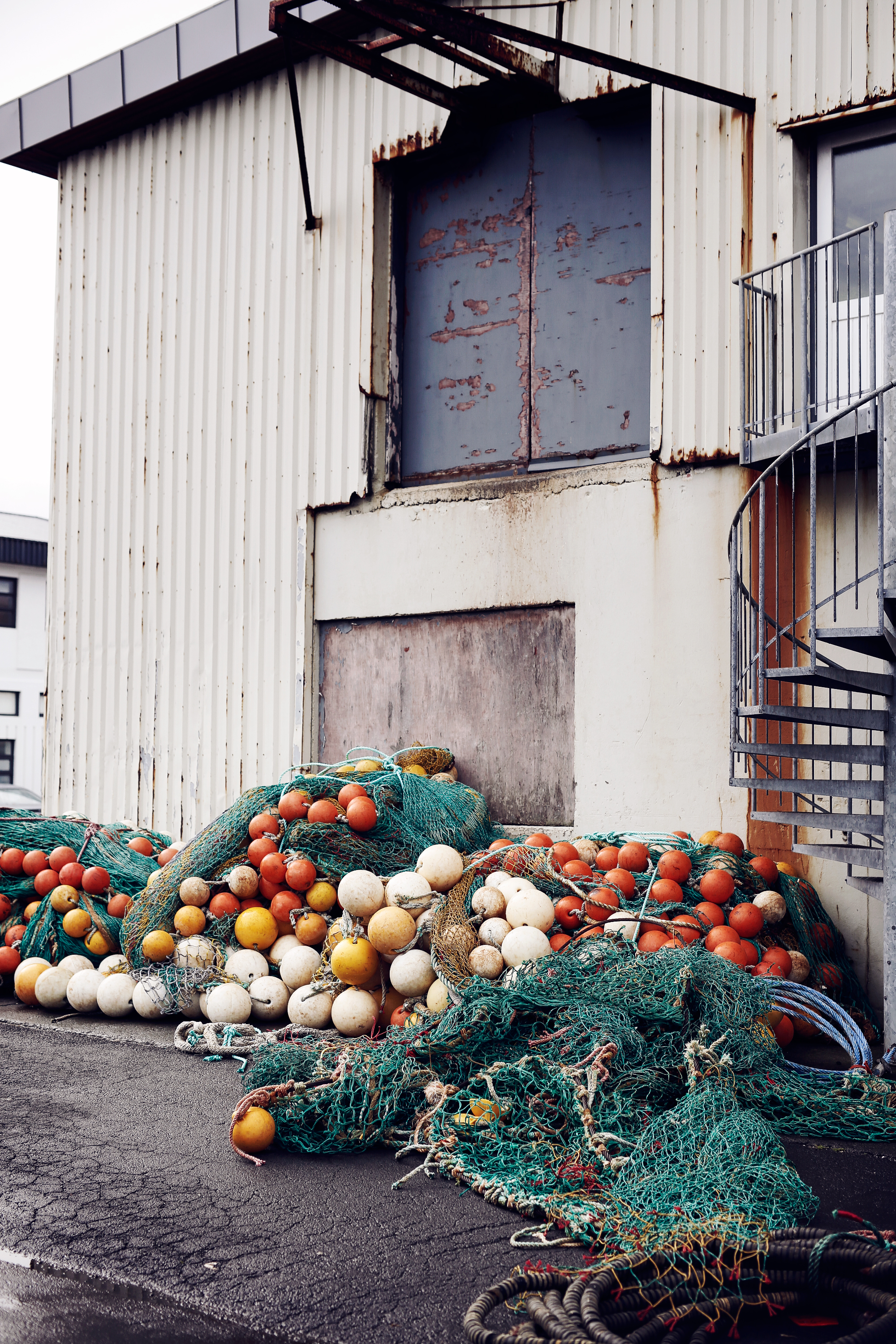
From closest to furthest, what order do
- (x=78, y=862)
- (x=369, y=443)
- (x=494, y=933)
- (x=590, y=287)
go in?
(x=494, y=933)
(x=78, y=862)
(x=590, y=287)
(x=369, y=443)

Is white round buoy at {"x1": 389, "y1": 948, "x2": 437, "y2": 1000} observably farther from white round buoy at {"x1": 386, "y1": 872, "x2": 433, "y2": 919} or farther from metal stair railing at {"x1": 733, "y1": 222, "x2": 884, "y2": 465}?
metal stair railing at {"x1": 733, "y1": 222, "x2": 884, "y2": 465}

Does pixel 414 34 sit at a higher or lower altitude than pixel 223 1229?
higher

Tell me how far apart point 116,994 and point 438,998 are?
2.52m

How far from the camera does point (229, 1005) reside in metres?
7.43

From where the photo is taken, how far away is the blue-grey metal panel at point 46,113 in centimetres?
1315

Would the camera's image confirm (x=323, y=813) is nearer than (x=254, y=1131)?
No

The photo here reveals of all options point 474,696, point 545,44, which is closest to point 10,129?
point 545,44

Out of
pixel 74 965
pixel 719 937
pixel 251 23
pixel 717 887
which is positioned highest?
pixel 251 23

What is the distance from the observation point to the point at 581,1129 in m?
4.96

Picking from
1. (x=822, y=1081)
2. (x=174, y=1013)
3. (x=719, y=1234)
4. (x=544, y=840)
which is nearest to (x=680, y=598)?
(x=544, y=840)

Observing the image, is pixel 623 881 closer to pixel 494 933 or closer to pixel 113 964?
pixel 494 933

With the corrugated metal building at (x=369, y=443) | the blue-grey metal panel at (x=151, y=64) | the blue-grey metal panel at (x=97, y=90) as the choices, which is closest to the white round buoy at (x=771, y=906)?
the corrugated metal building at (x=369, y=443)

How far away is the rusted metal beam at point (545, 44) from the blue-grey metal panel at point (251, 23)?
9.84 ft

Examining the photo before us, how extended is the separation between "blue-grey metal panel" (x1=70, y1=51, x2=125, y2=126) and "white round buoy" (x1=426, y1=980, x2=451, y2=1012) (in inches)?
415
